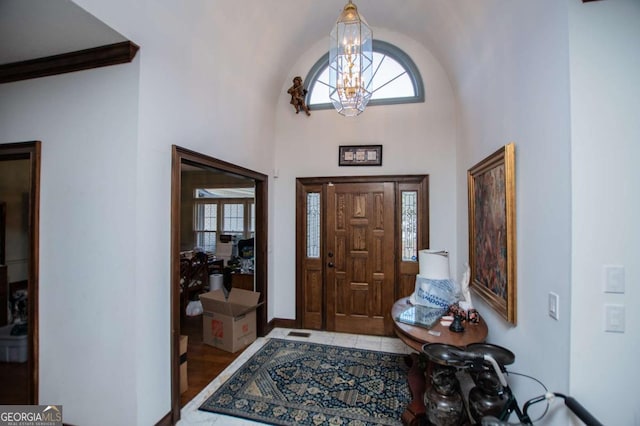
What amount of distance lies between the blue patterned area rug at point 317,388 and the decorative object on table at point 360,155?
2.33 meters

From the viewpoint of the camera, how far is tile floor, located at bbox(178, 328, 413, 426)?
2.13m

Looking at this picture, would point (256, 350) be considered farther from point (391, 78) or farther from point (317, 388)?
point (391, 78)

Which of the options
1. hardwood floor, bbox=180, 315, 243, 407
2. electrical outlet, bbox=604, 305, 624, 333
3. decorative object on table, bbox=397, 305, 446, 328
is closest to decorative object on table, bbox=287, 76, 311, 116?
decorative object on table, bbox=397, 305, 446, 328

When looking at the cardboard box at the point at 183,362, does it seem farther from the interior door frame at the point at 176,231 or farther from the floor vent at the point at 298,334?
the floor vent at the point at 298,334

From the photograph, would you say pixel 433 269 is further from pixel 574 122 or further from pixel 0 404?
pixel 0 404

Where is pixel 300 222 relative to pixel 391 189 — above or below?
below

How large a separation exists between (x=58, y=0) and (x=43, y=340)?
2149 mm

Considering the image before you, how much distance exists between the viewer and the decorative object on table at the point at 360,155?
3.71 metres

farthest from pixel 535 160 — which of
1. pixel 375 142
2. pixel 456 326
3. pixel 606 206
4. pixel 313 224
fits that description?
pixel 313 224

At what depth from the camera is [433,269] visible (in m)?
2.40

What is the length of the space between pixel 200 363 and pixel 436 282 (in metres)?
2.53

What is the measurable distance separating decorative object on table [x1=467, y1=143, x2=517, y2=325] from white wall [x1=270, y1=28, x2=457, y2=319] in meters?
0.86

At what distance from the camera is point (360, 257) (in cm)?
374

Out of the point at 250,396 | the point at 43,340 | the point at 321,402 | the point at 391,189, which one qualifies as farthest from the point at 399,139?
the point at 43,340
